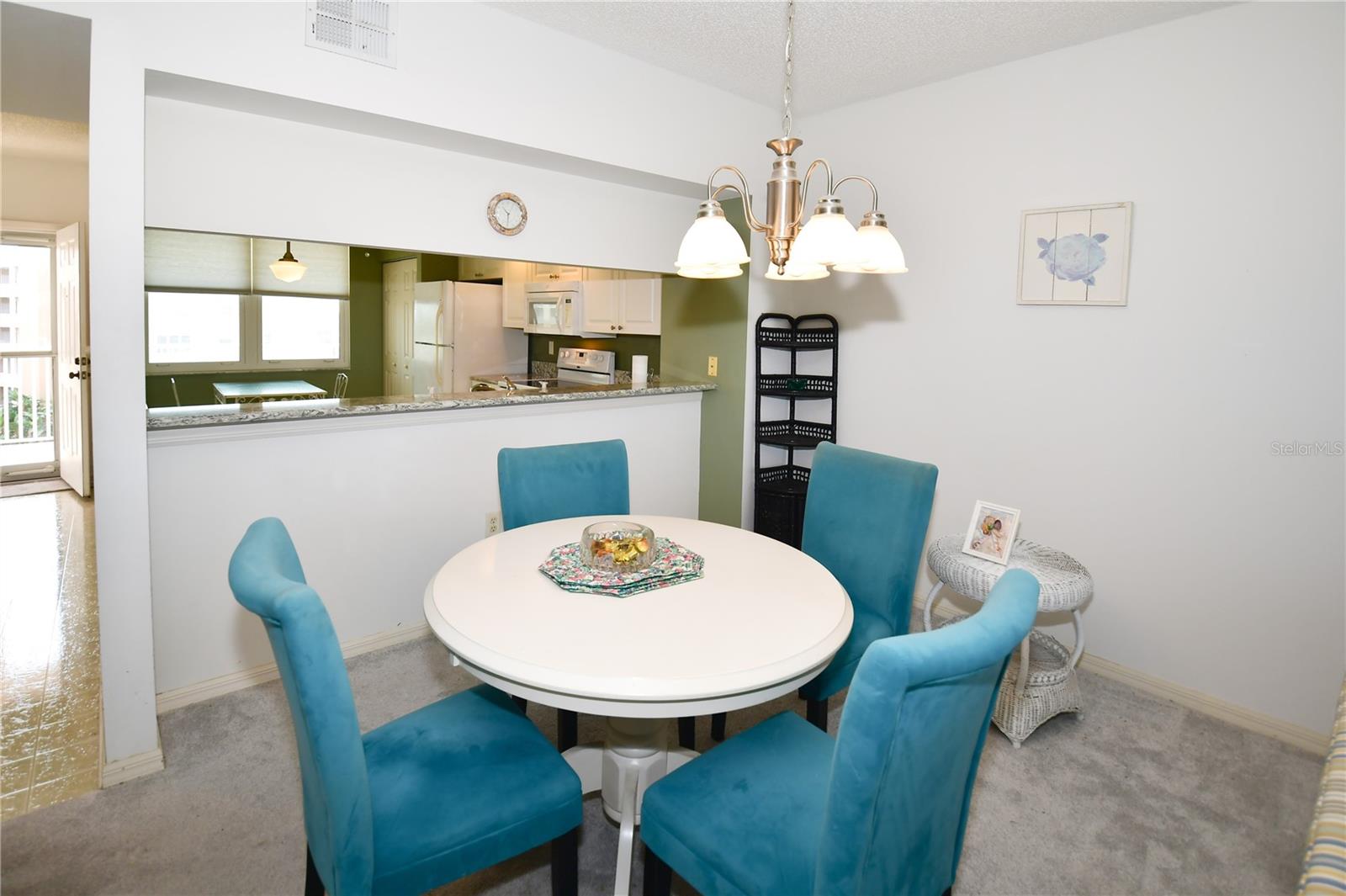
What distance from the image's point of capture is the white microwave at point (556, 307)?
5.10 meters

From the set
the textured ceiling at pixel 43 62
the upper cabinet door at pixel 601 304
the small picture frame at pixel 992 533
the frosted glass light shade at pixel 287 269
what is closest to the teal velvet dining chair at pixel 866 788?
the small picture frame at pixel 992 533

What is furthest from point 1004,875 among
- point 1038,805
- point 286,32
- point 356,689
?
point 286,32

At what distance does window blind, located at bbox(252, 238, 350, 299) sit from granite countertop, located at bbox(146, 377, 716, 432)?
3677mm

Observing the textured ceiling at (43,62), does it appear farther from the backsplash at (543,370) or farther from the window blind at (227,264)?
the backsplash at (543,370)

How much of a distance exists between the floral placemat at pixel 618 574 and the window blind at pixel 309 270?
537cm

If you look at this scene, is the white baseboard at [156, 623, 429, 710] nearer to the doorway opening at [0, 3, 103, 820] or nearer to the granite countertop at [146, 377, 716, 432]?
the doorway opening at [0, 3, 103, 820]

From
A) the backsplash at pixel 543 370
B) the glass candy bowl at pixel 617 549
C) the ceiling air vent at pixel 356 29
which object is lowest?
the glass candy bowl at pixel 617 549

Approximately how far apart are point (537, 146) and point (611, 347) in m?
2.53

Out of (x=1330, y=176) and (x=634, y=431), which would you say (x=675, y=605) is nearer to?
(x=634, y=431)

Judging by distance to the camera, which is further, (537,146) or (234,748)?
(537,146)

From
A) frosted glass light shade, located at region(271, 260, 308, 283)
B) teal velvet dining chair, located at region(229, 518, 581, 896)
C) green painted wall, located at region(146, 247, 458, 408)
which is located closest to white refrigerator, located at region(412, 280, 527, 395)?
green painted wall, located at region(146, 247, 458, 408)

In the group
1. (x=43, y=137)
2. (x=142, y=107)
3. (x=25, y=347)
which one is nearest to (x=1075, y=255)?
(x=142, y=107)

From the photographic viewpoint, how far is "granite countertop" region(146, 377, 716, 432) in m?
2.52

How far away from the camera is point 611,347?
549cm
